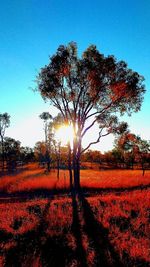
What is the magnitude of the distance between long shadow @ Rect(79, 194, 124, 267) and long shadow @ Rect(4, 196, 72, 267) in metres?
0.99

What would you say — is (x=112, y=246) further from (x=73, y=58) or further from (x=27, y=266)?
(x=73, y=58)

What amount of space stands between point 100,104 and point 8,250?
53.1 ft

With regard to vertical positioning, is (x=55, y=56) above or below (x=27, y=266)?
above

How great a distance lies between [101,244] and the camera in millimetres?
7047

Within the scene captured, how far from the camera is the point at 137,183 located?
2569cm

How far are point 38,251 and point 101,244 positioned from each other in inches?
84.2

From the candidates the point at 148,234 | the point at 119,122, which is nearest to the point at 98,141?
the point at 119,122

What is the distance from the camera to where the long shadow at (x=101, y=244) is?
19.4 ft

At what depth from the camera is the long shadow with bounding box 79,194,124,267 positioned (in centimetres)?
591

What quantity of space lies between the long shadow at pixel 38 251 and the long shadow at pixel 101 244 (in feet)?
3.25

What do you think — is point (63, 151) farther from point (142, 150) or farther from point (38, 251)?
point (38, 251)

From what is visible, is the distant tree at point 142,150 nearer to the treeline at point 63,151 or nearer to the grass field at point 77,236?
the treeline at point 63,151

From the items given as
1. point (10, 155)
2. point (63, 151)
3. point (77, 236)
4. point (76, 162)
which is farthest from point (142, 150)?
point (10, 155)

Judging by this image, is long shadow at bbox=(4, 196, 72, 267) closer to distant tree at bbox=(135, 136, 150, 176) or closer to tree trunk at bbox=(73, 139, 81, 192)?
tree trunk at bbox=(73, 139, 81, 192)
